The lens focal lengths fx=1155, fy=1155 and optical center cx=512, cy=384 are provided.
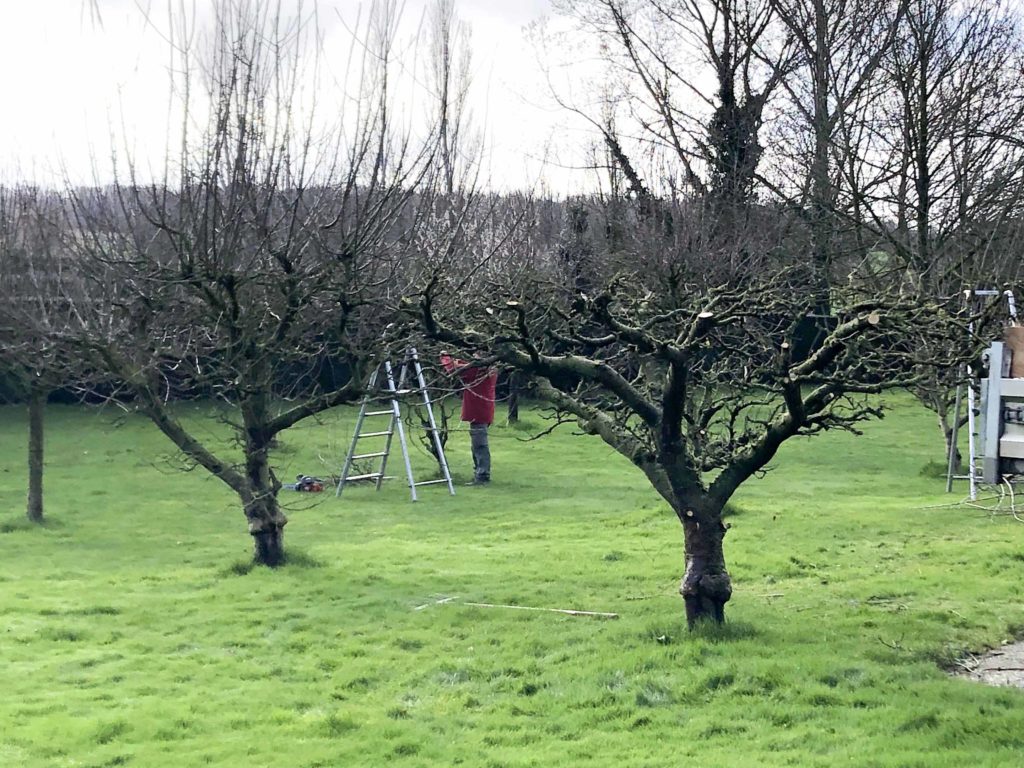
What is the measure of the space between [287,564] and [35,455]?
454cm

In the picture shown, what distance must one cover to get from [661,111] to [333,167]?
17.5 meters

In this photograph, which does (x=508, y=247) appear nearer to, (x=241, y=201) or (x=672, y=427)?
(x=241, y=201)

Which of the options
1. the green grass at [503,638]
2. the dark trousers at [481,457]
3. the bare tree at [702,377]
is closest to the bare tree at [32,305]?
the green grass at [503,638]

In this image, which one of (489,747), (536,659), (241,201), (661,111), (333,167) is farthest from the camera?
(661,111)

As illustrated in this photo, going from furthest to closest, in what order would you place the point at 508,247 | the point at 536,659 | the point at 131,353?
the point at 508,247 → the point at 131,353 → the point at 536,659

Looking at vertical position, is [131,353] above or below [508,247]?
below

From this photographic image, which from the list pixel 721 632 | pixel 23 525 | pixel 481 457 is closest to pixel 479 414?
pixel 481 457

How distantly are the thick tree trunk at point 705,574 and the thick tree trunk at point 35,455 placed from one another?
28.6ft

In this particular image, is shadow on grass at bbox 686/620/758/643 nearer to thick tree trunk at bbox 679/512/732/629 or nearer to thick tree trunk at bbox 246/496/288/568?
thick tree trunk at bbox 679/512/732/629

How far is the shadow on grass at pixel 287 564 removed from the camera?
10.4m

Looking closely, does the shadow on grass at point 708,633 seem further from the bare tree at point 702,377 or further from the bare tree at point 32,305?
the bare tree at point 32,305

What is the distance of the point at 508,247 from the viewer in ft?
60.2

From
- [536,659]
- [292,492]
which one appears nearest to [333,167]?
[536,659]

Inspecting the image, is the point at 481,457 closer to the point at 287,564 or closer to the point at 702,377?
the point at 287,564
